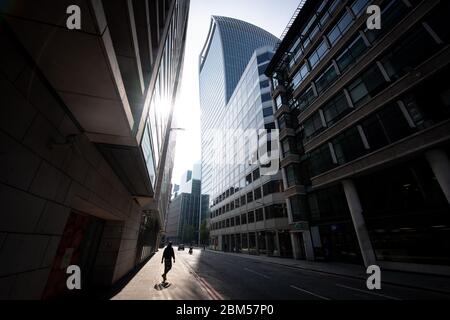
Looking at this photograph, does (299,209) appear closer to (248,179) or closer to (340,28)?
(248,179)

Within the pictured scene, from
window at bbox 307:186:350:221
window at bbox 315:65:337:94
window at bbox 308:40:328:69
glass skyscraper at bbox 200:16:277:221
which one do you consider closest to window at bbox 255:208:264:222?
window at bbox 307:186:350:221

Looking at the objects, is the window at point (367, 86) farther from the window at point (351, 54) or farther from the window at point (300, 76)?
the window at point (300, 76)

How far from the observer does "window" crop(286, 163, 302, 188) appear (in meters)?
26.4

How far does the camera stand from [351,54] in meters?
19.5

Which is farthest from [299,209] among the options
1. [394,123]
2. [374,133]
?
[394,123]

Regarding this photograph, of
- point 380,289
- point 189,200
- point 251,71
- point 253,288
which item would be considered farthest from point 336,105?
point 189,200

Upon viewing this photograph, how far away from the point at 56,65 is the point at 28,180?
198cm

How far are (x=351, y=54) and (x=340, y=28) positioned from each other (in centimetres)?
416

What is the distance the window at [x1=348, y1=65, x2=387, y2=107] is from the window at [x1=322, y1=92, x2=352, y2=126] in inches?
36.3

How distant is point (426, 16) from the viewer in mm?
13422

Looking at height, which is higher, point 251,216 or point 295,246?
point 251,216

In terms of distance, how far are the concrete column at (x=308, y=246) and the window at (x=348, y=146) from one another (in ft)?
32.6

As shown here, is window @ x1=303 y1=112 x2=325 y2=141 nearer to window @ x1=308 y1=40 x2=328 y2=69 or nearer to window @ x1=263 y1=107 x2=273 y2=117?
window @ x1=308 y1=40 x2=328 y2=69

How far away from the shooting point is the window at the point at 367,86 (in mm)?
16469
